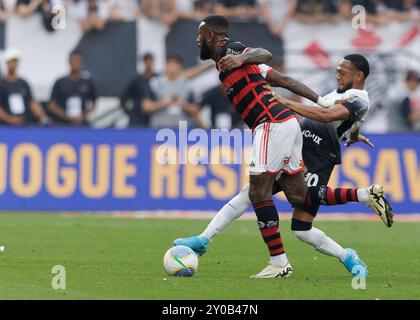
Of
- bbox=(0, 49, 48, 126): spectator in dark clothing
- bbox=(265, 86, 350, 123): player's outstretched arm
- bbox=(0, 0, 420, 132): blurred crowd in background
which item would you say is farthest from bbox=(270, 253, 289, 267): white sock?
bbox=(0, 49, 48, 126): spectator in dark clothing

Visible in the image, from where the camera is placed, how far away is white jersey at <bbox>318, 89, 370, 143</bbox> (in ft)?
38.1

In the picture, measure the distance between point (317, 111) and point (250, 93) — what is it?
77 centimetres

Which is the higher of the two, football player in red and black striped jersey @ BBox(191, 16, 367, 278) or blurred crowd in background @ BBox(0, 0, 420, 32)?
blurred crowd in background @ BBox(0, 0, 420, 32)

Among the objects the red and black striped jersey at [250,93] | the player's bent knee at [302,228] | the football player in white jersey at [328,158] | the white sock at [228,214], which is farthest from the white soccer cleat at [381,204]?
the white sock at [228,214]

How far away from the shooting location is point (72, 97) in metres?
22.7

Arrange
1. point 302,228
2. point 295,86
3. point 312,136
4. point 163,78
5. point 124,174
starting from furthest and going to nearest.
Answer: point 163,78 → point 124,174 → point 312,136 → point 302,228 → point 295,86

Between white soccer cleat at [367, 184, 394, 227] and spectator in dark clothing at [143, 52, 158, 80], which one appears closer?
white soccer cleat at [367, 184, 394, 227]

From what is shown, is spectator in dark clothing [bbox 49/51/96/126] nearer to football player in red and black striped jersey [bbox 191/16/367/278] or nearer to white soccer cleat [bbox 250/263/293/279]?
football player in red and black striped jersey [bbox 191/16/367/278]

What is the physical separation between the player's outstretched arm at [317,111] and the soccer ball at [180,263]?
1.83 metres

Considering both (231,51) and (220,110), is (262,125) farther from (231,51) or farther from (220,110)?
(220,110)

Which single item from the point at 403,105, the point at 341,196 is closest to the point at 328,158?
the point at 341,196

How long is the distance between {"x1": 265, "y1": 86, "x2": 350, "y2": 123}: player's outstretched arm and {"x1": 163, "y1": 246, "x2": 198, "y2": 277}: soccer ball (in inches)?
71.9
